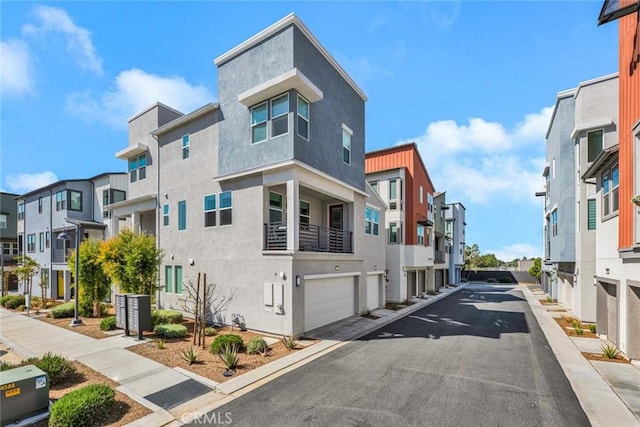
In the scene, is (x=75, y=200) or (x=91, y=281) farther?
(x=75, y=200)

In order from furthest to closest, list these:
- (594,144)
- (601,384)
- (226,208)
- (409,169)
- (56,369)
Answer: (409,169) → (594,144) → (226,208) → (601,384) → (56,369)

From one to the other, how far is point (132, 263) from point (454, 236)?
42.0 metres

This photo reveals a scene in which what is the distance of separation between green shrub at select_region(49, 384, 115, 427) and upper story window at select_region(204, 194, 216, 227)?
354 inches

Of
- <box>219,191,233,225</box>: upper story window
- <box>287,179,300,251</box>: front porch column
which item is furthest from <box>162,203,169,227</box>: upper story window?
<box>287,179,300,251</box>: front porch column

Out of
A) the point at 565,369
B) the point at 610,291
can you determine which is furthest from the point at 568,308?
the point at 565,369

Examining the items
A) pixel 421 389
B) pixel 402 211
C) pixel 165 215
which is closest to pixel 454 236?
pixel 402 211

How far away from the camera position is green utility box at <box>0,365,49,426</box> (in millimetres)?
Answer: 5480

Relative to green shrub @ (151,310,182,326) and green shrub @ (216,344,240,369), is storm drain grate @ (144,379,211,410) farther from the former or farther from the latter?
green shrub @ (151,310,182,326)

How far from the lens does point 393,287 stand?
878 inches

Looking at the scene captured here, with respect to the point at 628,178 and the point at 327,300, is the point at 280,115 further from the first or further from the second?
the point at 628,178

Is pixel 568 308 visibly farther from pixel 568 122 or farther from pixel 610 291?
pixel 568 122

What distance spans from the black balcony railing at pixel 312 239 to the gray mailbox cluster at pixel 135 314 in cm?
496

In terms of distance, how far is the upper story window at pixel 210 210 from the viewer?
47.7 ft

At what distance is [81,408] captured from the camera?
561 cm
